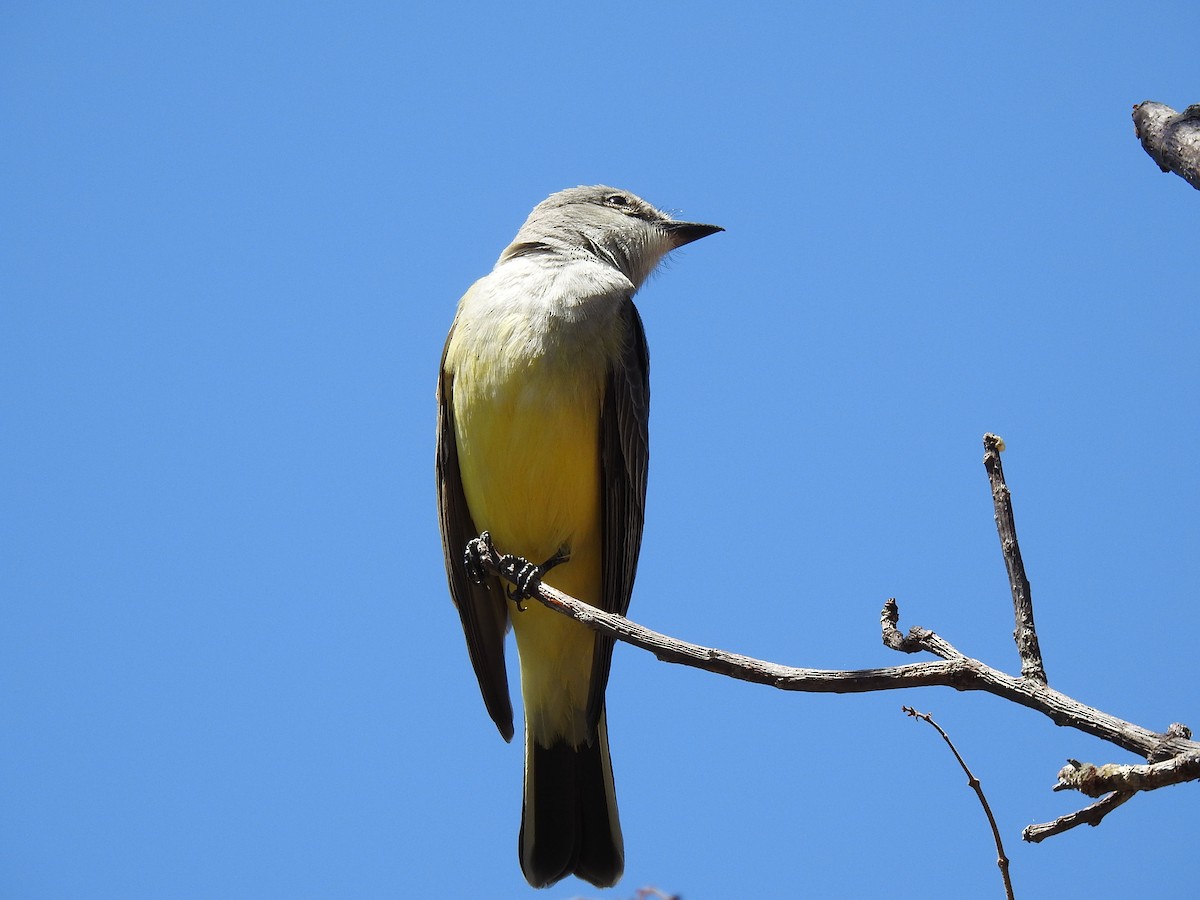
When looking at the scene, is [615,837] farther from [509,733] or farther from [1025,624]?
[1025,624]

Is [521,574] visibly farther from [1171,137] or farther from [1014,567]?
[1171,137]

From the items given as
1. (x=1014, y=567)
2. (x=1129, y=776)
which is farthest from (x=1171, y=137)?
(x=1129, y=776)

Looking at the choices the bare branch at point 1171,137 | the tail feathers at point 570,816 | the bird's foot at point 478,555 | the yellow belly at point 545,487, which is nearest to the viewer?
the bare branch at point 1171,137

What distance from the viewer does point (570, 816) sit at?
5699 mm

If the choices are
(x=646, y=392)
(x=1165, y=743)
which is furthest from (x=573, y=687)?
(x=1165, y=743)

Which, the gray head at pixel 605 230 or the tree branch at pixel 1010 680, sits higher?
the gray head at pixel 605 230

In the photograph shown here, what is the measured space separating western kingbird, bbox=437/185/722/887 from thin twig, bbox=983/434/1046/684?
2.67m

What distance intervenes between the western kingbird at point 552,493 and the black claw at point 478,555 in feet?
0.62

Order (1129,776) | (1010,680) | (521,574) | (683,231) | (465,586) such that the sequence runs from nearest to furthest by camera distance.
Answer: (1129,776)
(1010,680)
(521,574)
(465,586)
(683,231)

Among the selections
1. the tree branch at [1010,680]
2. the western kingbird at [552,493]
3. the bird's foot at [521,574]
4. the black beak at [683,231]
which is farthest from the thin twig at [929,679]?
the black beak at [683,231]

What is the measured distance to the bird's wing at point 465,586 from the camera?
19.4ft

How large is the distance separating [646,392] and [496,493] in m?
1.02

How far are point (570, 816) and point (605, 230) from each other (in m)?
3.54

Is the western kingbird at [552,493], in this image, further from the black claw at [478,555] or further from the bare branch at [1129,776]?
the bare branch at [1129,776]
